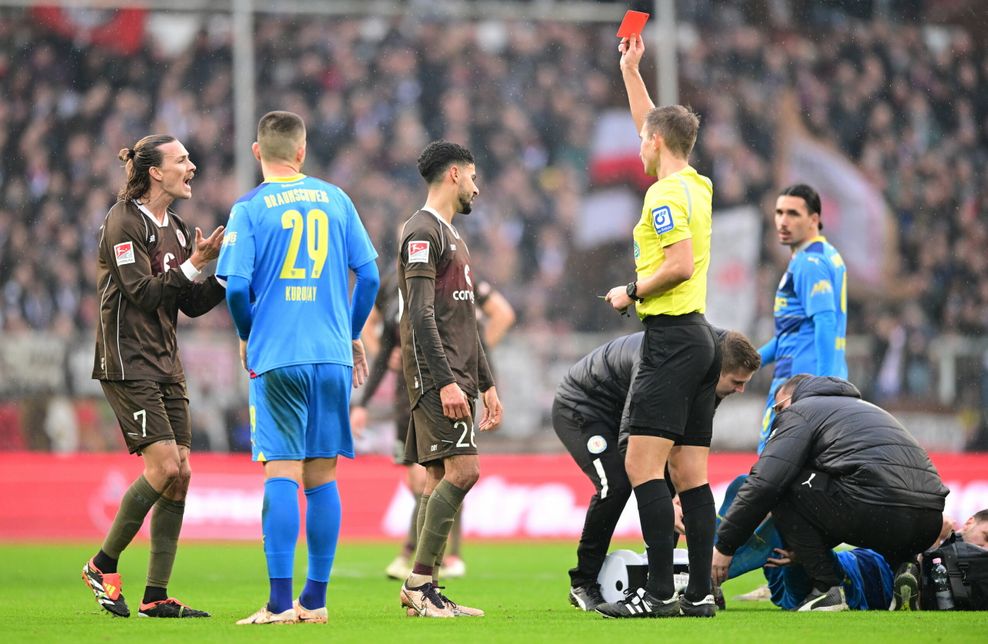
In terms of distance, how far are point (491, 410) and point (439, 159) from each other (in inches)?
51.4

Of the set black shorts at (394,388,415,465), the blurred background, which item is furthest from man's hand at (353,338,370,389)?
the blurred background

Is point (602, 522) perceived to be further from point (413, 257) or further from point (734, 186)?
point (734, 186)

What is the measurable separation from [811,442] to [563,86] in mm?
14357

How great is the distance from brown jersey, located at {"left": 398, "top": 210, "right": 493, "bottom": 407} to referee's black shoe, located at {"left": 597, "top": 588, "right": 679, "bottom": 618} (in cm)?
124

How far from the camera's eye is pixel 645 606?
252 inches

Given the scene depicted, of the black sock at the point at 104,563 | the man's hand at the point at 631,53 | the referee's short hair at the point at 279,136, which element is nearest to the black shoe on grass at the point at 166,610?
the black sock at the point at 104,563

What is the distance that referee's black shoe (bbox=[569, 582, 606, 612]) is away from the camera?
709 cm

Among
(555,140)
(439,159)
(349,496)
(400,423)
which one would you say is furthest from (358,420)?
(555,140)

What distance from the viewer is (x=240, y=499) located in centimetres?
1419

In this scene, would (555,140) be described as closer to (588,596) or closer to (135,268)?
(588,596)

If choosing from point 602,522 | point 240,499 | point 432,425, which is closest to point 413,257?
point 432,425

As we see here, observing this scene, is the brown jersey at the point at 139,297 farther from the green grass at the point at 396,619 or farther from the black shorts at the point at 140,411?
the green grass at the point at 396,619

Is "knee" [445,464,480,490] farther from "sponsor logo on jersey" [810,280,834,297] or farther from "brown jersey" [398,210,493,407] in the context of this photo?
"sponsor logo on jersey" [810,280,834,297]

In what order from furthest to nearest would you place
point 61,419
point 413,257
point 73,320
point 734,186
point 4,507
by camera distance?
point 734,186, point 73,320, point 61,419, point 4,507, point 413,257
